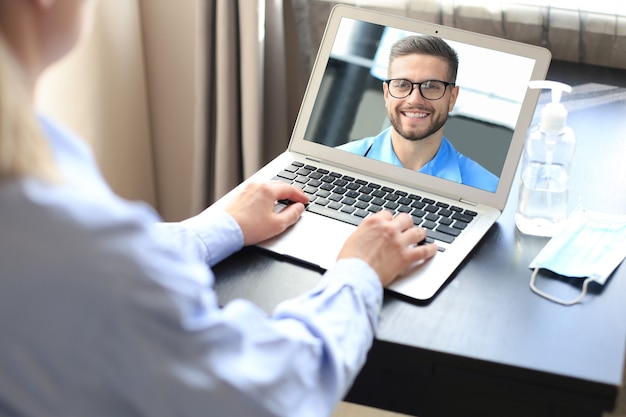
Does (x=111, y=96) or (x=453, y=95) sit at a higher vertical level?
(x=453, y=95)

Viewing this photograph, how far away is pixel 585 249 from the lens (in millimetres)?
Result: 1130

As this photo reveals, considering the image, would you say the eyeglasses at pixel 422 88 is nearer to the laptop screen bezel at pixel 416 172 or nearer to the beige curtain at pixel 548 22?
the laptop screen bezel at pixel 416 172

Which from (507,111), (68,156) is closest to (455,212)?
(507,111)

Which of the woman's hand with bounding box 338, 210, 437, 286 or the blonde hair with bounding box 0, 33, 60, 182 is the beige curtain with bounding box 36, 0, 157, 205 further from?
the blonde hair with bounding box 0, 33, 60, 182

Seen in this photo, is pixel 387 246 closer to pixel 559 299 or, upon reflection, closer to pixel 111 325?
pixel 559 299

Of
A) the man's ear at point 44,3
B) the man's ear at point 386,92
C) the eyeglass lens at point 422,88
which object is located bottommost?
the man's ear at point 386,92

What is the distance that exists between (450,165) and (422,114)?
89 millimetres

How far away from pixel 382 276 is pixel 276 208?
0.78 ft

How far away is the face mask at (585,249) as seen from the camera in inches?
42.1

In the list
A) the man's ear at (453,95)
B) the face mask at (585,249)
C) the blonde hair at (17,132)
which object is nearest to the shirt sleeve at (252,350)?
the blonde hair at (17,132)

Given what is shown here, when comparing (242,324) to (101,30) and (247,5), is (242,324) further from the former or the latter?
(101,30)

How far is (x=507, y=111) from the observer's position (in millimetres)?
1226

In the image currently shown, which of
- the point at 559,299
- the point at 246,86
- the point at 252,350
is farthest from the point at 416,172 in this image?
the point at 246,86

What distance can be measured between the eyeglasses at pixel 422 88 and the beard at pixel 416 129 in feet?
0.09
